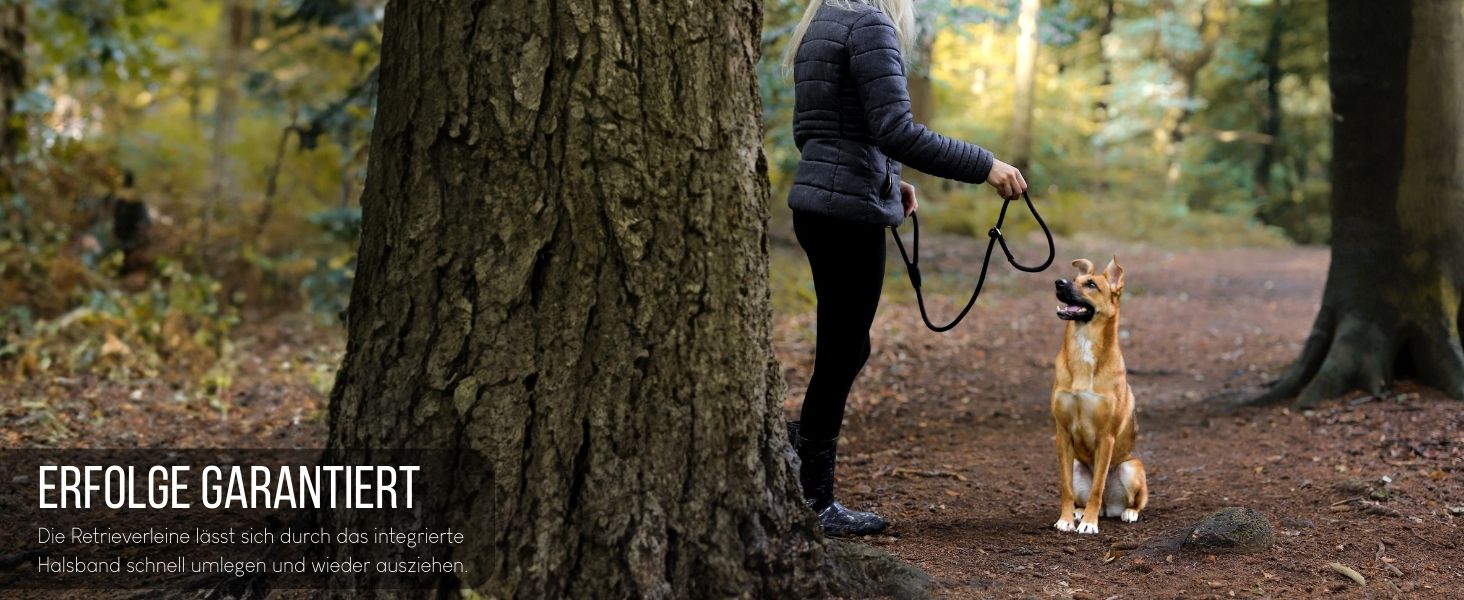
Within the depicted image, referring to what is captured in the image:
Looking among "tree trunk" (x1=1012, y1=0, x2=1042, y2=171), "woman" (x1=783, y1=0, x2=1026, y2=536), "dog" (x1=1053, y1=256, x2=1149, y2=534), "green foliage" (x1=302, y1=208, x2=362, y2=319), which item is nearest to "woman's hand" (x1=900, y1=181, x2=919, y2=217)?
"woman" (x1=783, y1=0, x2=1026, y2=536)

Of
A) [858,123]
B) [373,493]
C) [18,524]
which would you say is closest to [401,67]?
[373,493]

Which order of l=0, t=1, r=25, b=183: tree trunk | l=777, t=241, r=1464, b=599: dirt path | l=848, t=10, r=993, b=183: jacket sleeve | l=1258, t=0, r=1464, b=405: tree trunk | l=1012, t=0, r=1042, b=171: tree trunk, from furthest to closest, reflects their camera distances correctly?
1. l=1012, t=0, r=1042, b=171: tree trunk
2. l=0, t=1, r=25, b=183: tree trunk
3. l=1258, t=0, r=1464, b=405: tree trunk
4. l=777, t=241, r=1464, b=599: dirt path
5. l=848, t=10, r=993, b=183: jacket sleeve

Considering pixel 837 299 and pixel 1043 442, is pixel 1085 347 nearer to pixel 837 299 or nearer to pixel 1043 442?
pixel 837 299

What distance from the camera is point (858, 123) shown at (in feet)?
12.5

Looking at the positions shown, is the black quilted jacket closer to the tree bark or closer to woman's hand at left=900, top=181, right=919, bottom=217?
woman's hand at left=900, top=181, right=919, bottom=217

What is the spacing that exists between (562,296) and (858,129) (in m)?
1.32

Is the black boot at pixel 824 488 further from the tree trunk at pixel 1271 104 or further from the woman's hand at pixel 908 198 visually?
the tree trunk at pixel 1271 104

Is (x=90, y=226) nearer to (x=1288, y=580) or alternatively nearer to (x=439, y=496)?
(x=439, y=496)

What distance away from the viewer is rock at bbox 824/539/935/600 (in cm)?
340

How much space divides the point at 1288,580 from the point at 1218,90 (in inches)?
902

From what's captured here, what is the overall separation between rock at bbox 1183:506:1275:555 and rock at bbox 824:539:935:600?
123 cm

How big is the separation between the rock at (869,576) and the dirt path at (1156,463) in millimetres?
192

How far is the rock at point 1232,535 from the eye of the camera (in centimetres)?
412

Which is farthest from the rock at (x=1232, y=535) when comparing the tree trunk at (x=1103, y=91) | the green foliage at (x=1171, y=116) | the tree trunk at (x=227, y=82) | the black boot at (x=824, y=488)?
the tree trunk at (x=1103, y=91)
